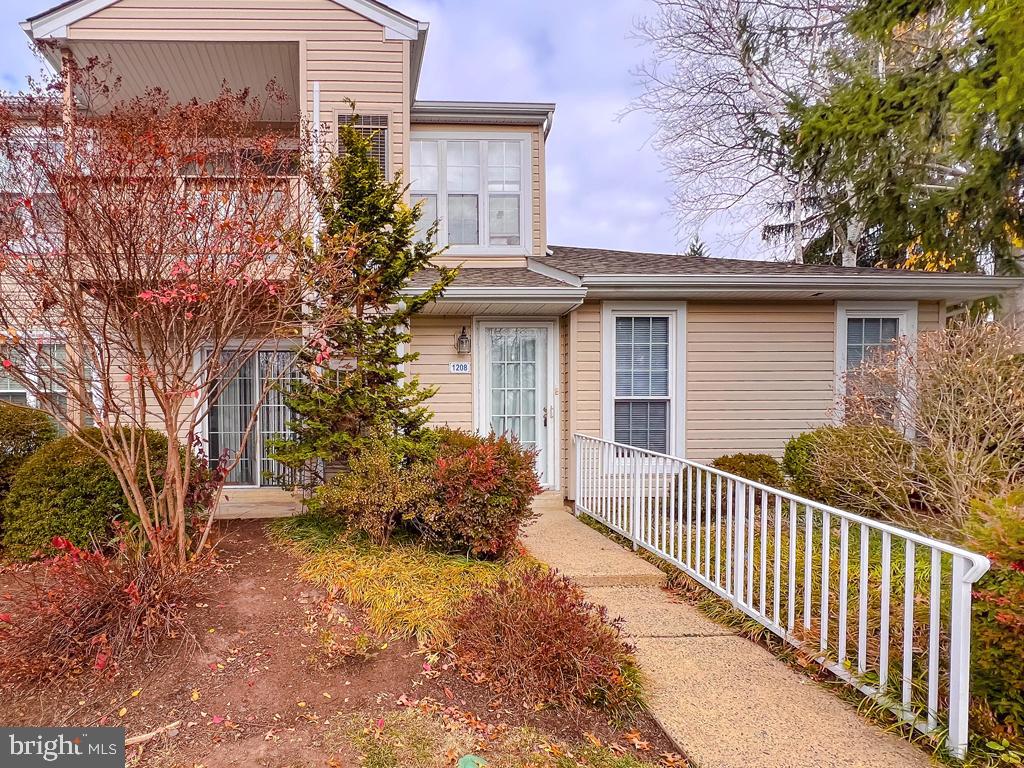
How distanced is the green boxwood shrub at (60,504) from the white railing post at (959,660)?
5.84 m

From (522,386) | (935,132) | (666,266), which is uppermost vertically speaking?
(935,132)

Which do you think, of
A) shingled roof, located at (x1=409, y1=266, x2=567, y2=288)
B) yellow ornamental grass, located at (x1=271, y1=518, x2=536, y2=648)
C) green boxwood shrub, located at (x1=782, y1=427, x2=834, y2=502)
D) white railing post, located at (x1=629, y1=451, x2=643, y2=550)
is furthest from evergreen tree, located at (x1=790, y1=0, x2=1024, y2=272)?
yellow ornamental grass, located at (x1=271, y1=518, x2=536, y2=648)

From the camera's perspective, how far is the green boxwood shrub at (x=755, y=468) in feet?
20.4

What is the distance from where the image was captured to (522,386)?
289 inches

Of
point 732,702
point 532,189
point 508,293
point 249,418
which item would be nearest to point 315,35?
point 532,189

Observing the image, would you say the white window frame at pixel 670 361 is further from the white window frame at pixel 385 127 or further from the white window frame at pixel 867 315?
the white window frame at pixel 385 127

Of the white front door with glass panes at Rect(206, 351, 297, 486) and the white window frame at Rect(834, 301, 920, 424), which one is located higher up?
the white window frame at Rect(834, 301, 920, 424)

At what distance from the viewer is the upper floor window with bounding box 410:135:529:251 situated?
805 cm

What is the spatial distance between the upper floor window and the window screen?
2.24m

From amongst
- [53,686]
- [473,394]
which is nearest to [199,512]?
[53,686]

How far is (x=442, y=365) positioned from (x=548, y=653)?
4.74 m

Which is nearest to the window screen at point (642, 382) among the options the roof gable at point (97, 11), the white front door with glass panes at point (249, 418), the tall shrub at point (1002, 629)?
the white front door with glass panes at point (249, 418)

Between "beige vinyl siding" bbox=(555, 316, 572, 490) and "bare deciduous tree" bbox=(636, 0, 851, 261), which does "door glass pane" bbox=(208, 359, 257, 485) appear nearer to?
"beige vinyl siding" bbox=(555, 316, 572, 490)

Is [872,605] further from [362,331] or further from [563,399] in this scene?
[362,331]
